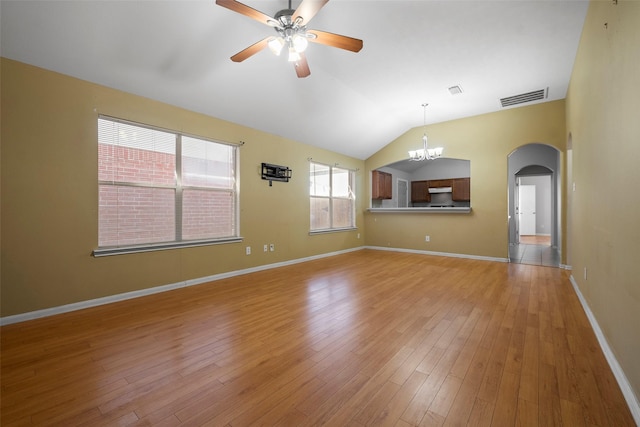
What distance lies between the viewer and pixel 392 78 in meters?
4.27

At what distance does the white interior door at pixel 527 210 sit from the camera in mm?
10133

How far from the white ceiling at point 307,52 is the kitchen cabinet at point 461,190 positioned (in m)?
4.01

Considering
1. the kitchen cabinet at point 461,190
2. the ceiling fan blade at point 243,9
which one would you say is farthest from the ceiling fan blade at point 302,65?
the kitchen cabinet at point 461,190

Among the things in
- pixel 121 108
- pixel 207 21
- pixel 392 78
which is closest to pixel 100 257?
pixel 121 108

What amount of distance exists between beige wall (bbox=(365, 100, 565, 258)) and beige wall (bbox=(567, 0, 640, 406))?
8.00ft

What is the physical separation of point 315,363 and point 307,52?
11.7ft

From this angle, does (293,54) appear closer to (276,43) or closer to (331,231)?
(276,43)

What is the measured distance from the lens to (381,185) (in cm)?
820

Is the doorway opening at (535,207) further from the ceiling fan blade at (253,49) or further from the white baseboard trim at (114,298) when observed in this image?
the ceiling fan blade at (253,49)

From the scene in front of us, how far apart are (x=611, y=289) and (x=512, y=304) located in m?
1.23

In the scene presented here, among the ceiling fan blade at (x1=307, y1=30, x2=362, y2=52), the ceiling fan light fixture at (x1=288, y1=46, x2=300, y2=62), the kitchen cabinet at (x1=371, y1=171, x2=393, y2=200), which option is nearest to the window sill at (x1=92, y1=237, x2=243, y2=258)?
the ceiling fan light fixture at (x1=288, y1=46, x2=300, y2=62)

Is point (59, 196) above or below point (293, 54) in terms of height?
below

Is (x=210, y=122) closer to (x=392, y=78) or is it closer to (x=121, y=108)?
(x=121, y=108)

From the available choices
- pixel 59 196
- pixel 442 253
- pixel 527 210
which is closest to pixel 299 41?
pixel 59 196
